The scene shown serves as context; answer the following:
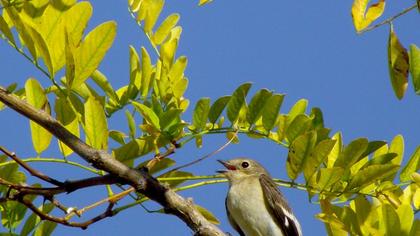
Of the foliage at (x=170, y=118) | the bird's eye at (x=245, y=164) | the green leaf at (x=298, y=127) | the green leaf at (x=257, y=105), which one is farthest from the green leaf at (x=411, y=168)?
the bird's eye at (x=245, y=164)

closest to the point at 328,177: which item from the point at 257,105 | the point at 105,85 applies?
the point at 257,105

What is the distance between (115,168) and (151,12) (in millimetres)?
1068

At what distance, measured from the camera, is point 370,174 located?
294 centimetres

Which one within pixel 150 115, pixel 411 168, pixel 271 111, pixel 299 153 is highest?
pixel 150 115

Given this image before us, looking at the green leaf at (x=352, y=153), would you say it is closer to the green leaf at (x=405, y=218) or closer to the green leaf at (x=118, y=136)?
the green leaf at (x=405, y=218)

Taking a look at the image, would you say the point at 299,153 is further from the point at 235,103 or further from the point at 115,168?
the point at 115,168

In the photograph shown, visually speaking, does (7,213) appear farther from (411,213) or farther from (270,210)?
(270,210)

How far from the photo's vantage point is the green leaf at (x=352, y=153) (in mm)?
2822

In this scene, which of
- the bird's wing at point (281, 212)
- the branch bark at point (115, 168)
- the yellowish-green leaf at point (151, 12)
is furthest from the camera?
the bird's wing at point (281, 212)

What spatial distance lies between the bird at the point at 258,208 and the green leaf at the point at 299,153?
4.97 ft

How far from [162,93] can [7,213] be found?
858 millimetres

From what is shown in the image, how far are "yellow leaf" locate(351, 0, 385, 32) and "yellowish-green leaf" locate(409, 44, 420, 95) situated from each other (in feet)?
1.13

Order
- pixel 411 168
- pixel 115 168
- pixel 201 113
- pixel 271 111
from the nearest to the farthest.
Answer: pixel 115 168 → pixel 201 113 → pixel 271 111 → pixel 411 168

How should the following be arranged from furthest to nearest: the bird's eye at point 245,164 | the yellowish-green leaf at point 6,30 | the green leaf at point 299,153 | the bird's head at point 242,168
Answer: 1. the bird's eye at point 245,164
2. the bird's head at point 242,168
3. the green leaf at point 299,153
4. the yellowish-green leaf at point 6,30
